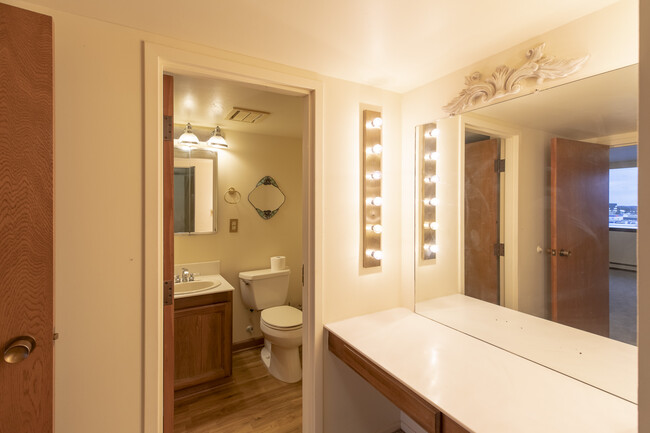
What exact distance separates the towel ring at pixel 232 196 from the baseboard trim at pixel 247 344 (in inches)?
56.8

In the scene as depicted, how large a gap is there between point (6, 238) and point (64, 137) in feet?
1.40

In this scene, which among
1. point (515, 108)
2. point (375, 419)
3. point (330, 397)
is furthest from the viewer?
point (375, 419)

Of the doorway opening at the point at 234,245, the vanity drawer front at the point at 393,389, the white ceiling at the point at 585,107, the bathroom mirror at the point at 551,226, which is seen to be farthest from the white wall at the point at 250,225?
the white ceiling at the point at 585,107

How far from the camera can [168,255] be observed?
1450 millimetres

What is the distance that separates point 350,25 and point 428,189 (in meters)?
1.03

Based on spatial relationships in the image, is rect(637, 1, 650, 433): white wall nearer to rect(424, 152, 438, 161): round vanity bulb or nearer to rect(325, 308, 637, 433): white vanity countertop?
rect(325, 308, 637, 433): white vanity countertop

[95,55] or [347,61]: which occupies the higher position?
[347,61]

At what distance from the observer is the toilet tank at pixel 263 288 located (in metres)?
2.84

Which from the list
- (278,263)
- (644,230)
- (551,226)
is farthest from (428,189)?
(278,263)

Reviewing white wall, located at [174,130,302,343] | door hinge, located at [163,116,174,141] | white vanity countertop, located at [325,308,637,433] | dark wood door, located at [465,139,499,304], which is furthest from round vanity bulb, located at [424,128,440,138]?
white wall, located at [174,130,302,343]

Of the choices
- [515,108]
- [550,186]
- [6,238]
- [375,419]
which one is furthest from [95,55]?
[375,419]

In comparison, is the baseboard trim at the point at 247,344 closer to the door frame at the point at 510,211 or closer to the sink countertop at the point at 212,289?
the sink countertop at the point at 212,289

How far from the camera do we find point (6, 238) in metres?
0.97

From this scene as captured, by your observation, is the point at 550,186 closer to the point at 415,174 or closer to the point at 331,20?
the point at 415,174
